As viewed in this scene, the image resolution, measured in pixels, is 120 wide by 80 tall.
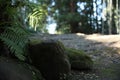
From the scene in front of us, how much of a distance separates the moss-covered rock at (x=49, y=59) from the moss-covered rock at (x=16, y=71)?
0.27 m

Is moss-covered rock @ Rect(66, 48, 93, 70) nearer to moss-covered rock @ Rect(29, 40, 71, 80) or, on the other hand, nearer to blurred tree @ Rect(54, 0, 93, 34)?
moss-covered rock @ Rect(29, 40, 71, 80)

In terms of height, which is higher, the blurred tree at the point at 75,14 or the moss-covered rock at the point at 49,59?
the blurred tree at the point at 75,14

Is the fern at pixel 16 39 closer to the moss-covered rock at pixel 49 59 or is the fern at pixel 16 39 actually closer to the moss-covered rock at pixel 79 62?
the moss-covered rock at pixel 49 59

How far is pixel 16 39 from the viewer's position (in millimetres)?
5418

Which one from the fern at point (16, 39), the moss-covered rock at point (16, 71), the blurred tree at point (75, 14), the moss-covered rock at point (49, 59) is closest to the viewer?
the moss-covered rock at point (16, 71)

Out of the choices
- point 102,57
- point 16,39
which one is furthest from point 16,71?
point 102,57

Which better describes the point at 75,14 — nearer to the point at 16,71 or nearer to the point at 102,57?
the point at 102,57

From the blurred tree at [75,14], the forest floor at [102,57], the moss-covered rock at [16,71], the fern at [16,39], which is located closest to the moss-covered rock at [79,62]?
the forest floor at [102,57]

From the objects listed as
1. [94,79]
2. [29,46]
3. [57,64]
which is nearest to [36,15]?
[29,46]

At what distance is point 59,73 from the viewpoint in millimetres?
5766

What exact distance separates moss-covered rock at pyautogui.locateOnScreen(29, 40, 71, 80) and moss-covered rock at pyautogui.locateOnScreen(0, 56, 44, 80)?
0.27m

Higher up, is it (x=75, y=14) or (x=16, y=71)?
(x=75, y=14)

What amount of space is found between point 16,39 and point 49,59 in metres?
0.80

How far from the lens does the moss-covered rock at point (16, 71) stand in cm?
476
